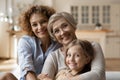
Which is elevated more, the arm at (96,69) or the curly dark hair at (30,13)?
the curly dark hair at (30,13)

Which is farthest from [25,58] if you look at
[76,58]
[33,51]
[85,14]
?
[85,14]

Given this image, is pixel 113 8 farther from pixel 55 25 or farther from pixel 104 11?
pixel 55 25

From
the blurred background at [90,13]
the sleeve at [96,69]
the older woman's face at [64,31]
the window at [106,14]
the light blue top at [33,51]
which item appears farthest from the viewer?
the window at [106,14]

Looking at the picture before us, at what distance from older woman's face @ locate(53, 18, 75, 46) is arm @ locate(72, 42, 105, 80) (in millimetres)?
148

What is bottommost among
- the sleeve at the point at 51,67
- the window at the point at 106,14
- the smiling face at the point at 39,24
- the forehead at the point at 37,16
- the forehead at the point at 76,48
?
the window at the point at 106,14

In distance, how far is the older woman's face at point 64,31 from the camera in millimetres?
1403

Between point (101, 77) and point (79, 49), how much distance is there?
7.2 inches

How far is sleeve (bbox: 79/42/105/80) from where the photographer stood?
4.09 feet

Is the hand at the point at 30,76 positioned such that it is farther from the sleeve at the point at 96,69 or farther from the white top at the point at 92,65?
the sleeve at the point at 96,69

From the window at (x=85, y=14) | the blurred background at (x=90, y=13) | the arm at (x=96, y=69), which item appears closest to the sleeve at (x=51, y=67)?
the arm at (x=96, y=69)

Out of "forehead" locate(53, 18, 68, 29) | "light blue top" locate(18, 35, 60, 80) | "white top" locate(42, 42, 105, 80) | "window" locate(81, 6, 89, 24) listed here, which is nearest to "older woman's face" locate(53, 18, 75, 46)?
"forehead" locate(53, 18, 68, 29)

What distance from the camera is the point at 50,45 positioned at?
1654 millimetres

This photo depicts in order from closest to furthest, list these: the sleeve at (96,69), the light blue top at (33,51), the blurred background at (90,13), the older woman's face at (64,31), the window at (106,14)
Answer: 1. the sleeve at (96,69)
2. the older woman's face at (64,31)
3. the light blue top at (33,51)
4. the blurred background at (90,13)
5. the window at (106,14)

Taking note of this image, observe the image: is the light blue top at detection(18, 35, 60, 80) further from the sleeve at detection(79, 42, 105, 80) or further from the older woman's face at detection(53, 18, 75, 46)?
the sleeve at detection(79, 42, 105, 80)
